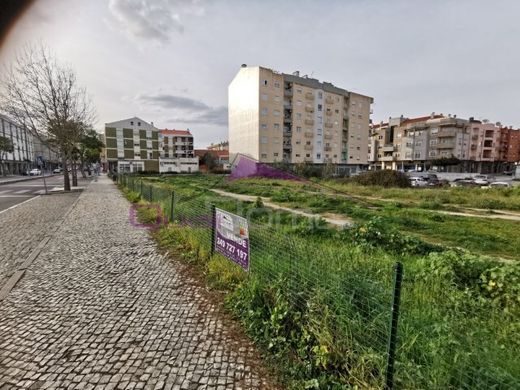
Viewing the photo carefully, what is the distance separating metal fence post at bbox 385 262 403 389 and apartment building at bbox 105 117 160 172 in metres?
72.2

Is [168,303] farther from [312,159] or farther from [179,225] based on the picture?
[312,159]

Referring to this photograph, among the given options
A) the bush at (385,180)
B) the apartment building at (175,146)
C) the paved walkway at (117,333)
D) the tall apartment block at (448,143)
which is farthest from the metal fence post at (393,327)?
the apartment building at (175,146)

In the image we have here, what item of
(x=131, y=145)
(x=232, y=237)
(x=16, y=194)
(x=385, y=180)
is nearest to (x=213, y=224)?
(x=232, y=237)

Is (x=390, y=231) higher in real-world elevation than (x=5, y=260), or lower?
higher

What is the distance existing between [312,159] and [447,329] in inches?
2168

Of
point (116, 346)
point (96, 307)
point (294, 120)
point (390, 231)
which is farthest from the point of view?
point (294, 120)

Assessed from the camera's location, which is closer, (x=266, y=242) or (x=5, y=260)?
(x=266, y=242)

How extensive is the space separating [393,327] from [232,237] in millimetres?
2617

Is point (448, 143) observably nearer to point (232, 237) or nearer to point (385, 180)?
point (385, 180)

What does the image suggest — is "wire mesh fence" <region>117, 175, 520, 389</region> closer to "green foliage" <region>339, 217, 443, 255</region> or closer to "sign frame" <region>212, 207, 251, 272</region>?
"sign frame" <region>212, 207, 251, 272</region>

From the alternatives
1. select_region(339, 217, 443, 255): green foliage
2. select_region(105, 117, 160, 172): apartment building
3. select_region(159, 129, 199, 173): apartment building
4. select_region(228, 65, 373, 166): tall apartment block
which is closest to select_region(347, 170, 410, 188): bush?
select_region(339, 217, 443, 255): green foliage

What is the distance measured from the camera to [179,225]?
7.41m

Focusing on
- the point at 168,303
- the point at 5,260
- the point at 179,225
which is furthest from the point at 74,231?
the point at 168,303

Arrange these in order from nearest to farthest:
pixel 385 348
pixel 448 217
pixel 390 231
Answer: pixel 385 348
pixel 390 231
pixel 448 217
